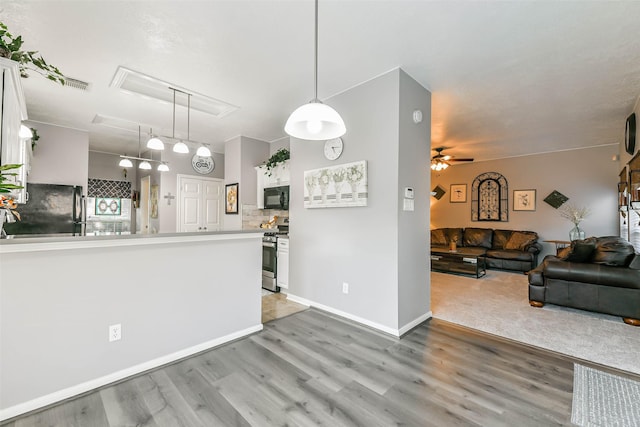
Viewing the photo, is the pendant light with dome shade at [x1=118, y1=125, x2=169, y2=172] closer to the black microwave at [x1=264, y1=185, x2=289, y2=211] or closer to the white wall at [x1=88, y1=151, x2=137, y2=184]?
the white wall at [x1=88, y1=151, x2=137, y2=184]

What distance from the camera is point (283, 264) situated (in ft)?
14.1

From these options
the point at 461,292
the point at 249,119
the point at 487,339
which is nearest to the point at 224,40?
the point at 249,119

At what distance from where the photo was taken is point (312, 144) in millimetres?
3729

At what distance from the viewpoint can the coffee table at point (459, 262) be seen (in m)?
5.40

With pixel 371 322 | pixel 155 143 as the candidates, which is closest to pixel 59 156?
pixel 155 143

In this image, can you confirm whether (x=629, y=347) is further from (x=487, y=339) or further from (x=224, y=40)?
(x=224, y=40)

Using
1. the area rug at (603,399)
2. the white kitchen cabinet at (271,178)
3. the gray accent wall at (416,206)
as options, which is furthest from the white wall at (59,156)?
the area rug at (603,399)

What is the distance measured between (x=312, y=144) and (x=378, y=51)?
1.47m

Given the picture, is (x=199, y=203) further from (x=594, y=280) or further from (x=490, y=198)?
(x=490, y=198)

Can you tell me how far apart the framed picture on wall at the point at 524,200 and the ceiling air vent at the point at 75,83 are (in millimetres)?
8500

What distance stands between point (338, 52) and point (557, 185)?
6.43m

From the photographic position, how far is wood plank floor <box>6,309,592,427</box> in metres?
1.70

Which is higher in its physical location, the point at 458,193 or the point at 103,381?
the point at 458,193

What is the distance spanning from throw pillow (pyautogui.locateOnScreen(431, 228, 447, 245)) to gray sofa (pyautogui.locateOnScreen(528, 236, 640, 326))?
365 cm
